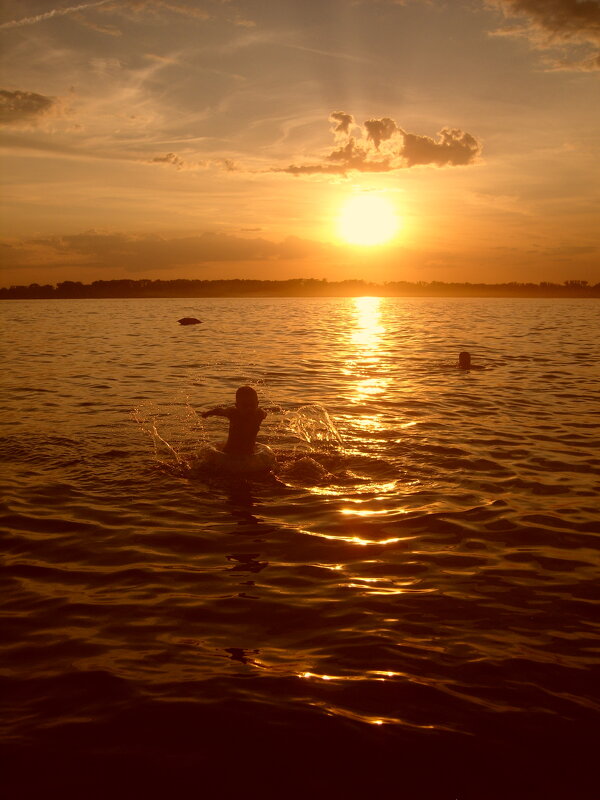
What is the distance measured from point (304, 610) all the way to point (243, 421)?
5621 millimetres

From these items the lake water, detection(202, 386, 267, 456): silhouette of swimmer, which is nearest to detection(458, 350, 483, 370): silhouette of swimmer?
the lake water

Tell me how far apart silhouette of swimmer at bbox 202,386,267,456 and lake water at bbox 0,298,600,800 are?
0.79m

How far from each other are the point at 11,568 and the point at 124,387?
591 inches

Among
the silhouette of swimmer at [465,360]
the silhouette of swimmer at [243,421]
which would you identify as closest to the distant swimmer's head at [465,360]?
the silhouette of swimmer at [465,360]

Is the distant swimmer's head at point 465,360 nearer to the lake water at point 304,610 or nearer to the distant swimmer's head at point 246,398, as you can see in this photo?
the lake water at point 304,610

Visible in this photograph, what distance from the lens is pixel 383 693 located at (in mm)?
5516

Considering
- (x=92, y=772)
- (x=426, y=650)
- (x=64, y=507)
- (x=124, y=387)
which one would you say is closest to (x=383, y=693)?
(x=426, y=650)

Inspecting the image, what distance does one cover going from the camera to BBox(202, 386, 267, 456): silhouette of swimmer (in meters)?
12.0

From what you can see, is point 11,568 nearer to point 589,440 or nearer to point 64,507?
point 64,507

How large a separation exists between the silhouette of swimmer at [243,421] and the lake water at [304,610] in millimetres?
789

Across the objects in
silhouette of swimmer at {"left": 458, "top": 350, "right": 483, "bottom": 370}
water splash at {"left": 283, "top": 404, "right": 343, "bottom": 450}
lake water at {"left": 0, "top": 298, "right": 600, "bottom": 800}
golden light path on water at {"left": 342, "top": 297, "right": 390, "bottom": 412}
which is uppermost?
silhouette of swimmer at {"left": 458, "top": 350, "right": 483, "bottom": 370}

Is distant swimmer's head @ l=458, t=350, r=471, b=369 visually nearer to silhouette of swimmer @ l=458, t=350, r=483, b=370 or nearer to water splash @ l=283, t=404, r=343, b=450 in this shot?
silhouette of swimmer @ l=458, t=350, r=483, b=370

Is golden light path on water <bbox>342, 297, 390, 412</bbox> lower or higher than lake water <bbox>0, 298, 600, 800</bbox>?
higher

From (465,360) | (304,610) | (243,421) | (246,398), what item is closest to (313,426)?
(243,421)
